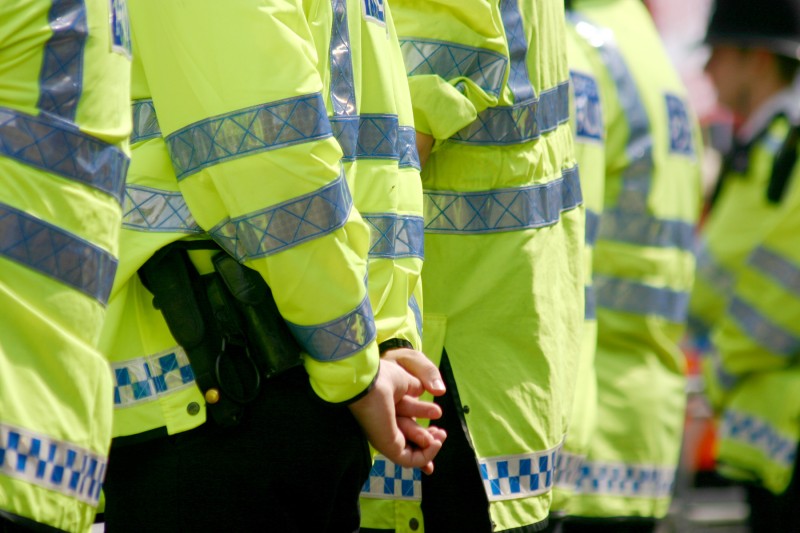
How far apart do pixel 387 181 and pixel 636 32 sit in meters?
1.95

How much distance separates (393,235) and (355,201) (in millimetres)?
86

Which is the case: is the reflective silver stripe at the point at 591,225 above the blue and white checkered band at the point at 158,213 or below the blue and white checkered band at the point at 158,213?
below

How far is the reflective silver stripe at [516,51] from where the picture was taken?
2.77 m

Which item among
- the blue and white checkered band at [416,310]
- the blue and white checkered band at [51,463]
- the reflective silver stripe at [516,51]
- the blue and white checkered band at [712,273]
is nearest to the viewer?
the blue and white checkered band at [51,463]

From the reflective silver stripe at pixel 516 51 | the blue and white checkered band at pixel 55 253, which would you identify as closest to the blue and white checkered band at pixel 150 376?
the blue and white checkered band at pixel 55 253

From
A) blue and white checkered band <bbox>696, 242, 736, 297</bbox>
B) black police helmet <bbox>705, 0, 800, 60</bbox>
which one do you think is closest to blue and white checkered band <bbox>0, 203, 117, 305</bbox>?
blue and white checkered band <bbox>696, 242, 736, 297</bbox>

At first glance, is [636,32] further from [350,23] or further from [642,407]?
[350,23]

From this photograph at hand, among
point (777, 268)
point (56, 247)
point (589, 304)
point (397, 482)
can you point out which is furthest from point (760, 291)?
point (56, 247)

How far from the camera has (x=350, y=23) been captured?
2.26m

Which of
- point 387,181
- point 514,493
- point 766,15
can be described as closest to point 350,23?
point 387,181

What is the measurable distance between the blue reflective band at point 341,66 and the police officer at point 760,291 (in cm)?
291

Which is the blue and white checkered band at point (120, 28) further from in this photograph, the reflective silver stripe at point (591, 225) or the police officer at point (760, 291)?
the police officer at point (760, 291)

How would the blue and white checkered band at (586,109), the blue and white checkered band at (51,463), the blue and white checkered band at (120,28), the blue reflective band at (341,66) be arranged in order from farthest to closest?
the blue and white checkered band at (586,109) → the blue reflective band at (341,66) → the blue and white checkered band at (120,28) → the blue and white checkered band at (51,463)

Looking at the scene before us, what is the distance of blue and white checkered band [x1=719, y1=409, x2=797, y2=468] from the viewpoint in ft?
15.7
